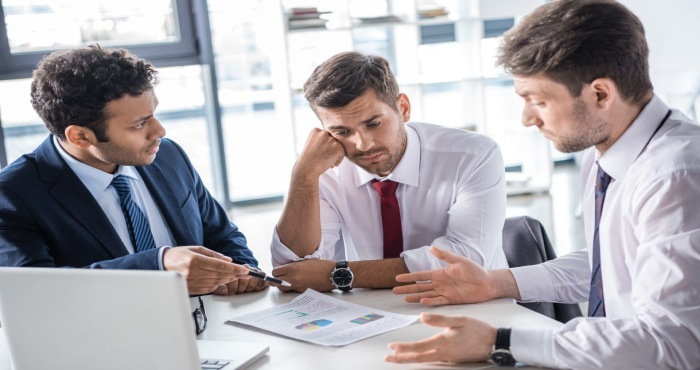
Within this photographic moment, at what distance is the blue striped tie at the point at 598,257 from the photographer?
158cm

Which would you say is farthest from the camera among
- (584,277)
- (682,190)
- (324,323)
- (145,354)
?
(584,277)

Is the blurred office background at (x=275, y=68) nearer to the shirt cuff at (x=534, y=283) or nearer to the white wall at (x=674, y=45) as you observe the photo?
the white wall at (x=674, y=45)

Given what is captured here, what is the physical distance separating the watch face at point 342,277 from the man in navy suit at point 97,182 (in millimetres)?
216

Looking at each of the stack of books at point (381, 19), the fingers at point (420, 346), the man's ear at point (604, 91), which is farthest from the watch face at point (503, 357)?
the stack of books at point (381, 19)

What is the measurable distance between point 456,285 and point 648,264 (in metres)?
0.51

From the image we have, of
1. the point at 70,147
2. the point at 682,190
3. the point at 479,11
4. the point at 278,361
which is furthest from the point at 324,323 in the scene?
the point at 479,11

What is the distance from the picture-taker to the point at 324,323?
1.67 meters

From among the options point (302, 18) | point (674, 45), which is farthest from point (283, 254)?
point (674, 45)

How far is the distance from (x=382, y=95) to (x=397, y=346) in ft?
3.15

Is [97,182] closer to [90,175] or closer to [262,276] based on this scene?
[90,175]

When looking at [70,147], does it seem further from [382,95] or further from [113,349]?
[113,349]

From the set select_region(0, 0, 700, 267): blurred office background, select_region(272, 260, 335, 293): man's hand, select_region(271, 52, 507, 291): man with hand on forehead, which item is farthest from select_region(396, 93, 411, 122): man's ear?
select_region(0, 0, 700, 267): blurred office background

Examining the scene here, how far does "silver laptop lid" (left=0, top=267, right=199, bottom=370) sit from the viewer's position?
1.17 meters

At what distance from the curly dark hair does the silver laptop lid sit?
2.95ft
